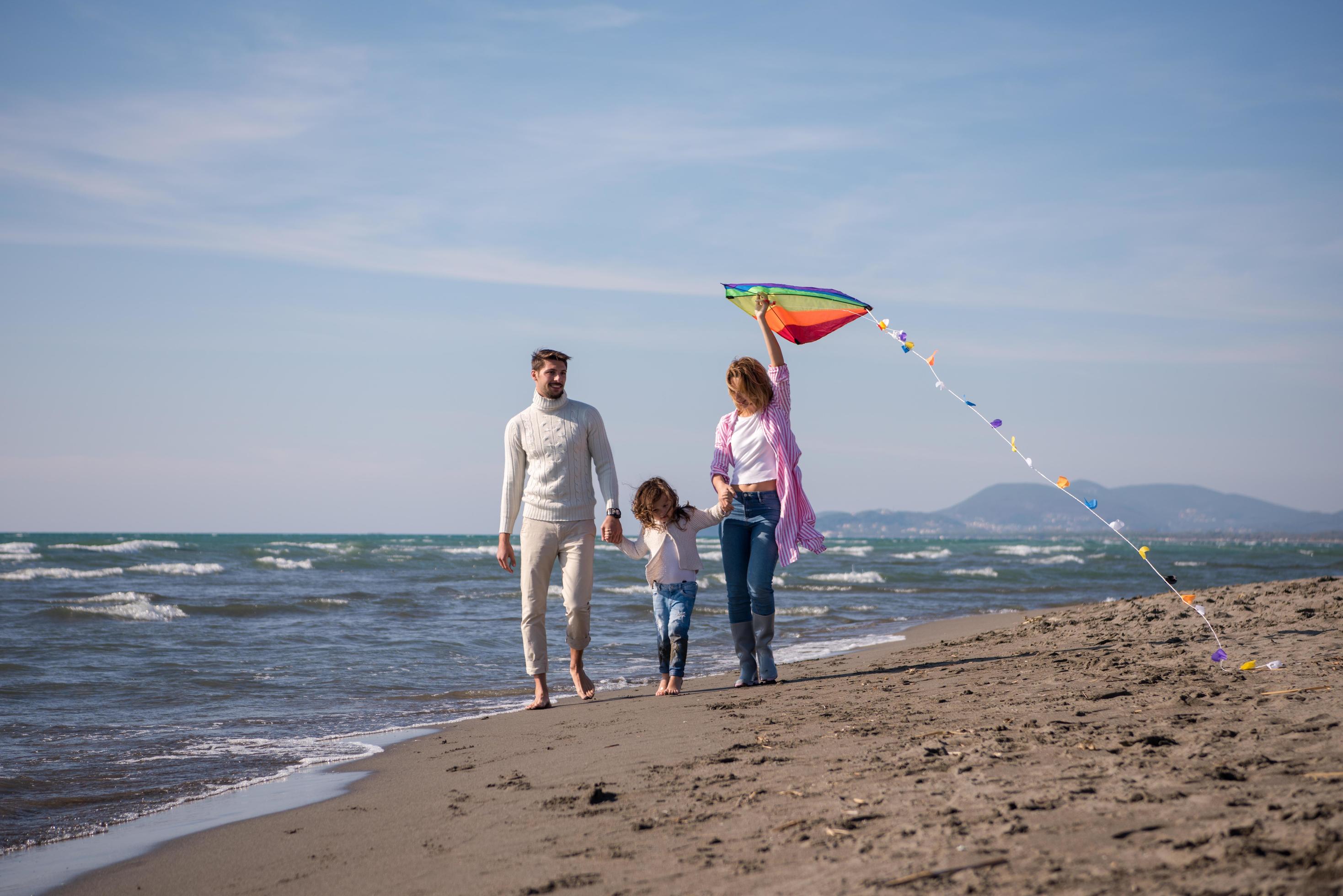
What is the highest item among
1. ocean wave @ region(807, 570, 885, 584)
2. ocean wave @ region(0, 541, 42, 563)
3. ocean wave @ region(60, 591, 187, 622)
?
ocean wave @ region(60, 591, 187, 622)

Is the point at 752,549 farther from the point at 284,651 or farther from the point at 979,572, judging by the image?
the point at 979,572

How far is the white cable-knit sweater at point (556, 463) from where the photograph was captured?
524 centimetres

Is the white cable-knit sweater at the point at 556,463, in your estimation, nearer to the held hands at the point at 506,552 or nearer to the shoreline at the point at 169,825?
the held hands at the point at 506,552

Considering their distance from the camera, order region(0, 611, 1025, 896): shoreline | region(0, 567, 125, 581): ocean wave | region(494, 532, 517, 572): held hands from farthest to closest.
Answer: region(0, 567, 125, 581): ocean wave
region(494, 532, 517, 572): held hands
region(0, 611, 1025, 896): shoreline

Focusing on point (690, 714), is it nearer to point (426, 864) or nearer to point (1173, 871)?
point (426, 864)

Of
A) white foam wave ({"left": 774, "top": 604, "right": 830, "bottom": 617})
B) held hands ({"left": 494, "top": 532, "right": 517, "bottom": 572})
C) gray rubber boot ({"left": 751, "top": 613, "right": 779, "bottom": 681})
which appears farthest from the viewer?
white foam wave ({"left": 774, "top": 604, "right": 830, "bottom": 617})

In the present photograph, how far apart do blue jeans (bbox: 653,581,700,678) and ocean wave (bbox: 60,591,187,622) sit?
26.8 ft

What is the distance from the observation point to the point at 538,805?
318 cm

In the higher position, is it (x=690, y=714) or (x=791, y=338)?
(x=791, y=338)

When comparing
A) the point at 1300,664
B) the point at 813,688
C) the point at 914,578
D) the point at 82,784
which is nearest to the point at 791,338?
the point at 813,688

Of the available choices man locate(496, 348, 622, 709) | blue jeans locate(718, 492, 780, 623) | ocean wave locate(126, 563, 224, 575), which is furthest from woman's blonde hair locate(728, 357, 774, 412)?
ocean wave locate(126, 563, 224, 575)

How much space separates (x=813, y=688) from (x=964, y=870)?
3209mm

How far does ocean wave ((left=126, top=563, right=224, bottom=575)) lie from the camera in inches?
840

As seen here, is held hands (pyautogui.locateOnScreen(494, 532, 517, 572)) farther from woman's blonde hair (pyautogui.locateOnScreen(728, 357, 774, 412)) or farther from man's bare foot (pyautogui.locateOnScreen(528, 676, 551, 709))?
woman's blonde hair (pyautogui.locateOnScreen(728, 357, 774, 412))
